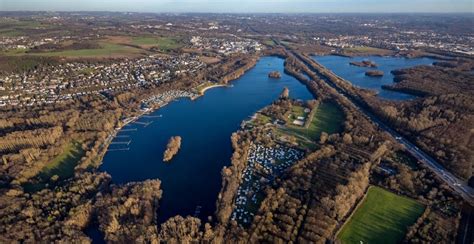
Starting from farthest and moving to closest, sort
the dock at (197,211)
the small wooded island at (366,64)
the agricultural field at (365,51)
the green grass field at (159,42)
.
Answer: the green grass field at (159,42), the agricultural field at (365,51), the small wooded island at (366,64), the dock at (197,211)

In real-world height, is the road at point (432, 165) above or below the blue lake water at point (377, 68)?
below

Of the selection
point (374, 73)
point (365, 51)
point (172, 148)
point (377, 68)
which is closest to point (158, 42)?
point (365, 51)

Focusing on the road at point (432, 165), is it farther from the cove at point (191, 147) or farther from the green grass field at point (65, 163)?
the green grass field at point (65, 163)

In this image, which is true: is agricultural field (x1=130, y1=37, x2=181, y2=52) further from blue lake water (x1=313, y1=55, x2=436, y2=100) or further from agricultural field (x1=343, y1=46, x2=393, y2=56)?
agricultural field (x1=343, y1=46, x2=393, y2=56)

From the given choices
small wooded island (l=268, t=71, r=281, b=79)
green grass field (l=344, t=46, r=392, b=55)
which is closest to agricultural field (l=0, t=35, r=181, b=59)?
small wooded island (l=268, t=71, r=281, b=79)

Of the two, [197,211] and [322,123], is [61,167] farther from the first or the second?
[322,123]

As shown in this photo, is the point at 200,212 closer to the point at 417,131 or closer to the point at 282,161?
the point at 282,161

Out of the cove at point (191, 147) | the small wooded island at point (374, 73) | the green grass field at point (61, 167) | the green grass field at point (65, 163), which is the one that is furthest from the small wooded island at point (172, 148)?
the small wooded island at point (374, 73)
